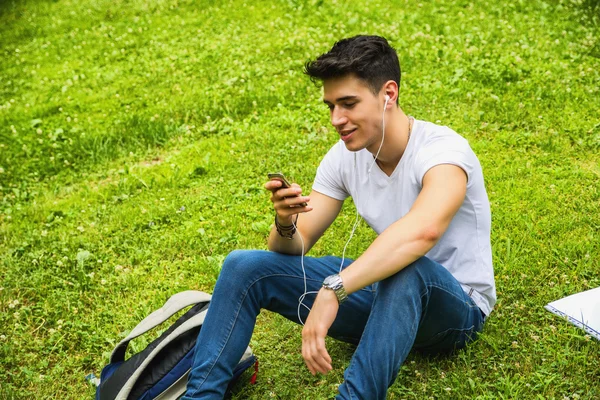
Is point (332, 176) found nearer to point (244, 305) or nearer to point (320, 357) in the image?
point (244, 305)

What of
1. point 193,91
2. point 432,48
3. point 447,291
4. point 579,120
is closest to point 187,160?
point 193,91

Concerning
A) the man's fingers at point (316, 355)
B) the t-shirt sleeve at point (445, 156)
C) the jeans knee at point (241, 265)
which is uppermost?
the t-shirt sleeve at point (445, 156)

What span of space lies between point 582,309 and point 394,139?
1.35m

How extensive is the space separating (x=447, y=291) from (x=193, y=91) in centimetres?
564

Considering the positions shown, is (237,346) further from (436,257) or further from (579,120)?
(579,120)

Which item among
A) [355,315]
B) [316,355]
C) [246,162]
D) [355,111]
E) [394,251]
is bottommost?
[246,162]

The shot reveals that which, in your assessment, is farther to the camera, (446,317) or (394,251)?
(446,317)

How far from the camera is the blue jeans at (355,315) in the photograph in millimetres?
2838

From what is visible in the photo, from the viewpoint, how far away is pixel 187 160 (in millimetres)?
6730

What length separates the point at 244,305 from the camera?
130 inches

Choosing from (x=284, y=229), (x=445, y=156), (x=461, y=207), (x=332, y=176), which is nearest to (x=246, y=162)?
(x=332, y=176)

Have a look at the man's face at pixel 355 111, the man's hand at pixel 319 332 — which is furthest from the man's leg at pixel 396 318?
the man's face at pixel 355 111

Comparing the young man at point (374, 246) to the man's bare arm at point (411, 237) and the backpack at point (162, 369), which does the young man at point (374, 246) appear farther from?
the backpack at point (162, 369)

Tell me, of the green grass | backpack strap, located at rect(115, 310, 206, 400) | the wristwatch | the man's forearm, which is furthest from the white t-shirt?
backpack strap, located at rect(115, 310, 206, 400)
